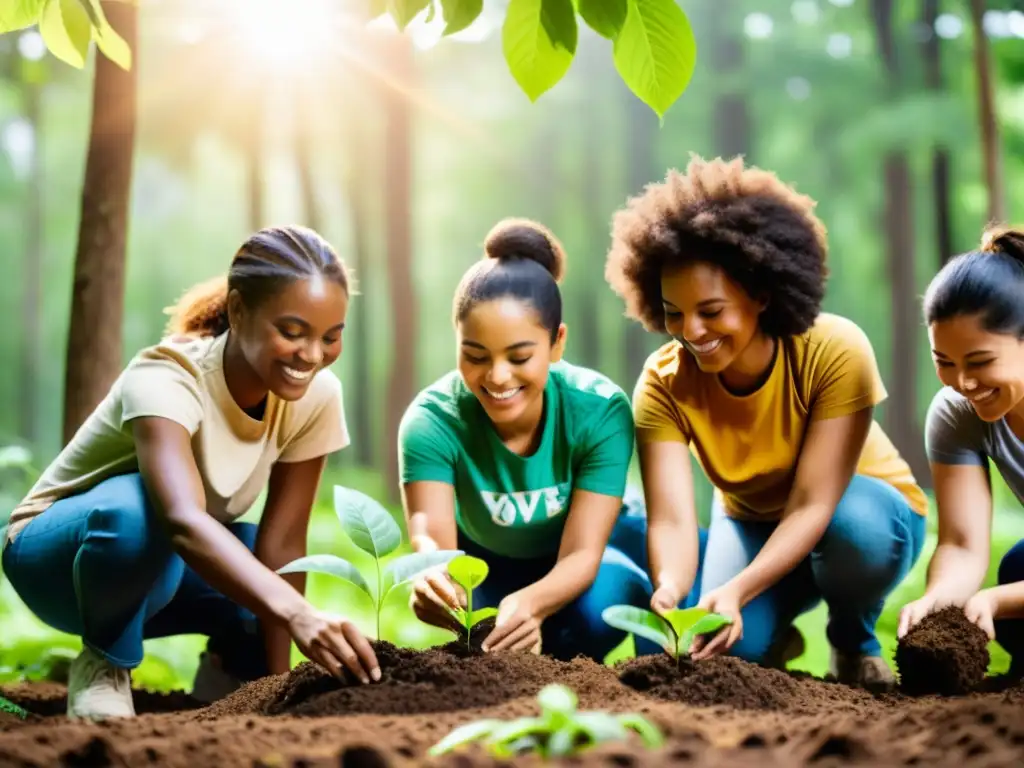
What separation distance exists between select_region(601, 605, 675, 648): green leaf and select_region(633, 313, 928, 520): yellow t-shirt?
24.6 inches

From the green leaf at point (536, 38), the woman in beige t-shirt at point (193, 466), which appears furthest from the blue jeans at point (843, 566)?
the green leaf at point (536, 38)

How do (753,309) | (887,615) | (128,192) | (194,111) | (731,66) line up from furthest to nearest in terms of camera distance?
(731,66) → (194,111) → (887,615) → (128,192) → (753,309)

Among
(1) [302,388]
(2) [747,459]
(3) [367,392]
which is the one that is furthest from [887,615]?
(3) [367,392]

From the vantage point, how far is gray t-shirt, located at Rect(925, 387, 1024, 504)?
2283 millimetres

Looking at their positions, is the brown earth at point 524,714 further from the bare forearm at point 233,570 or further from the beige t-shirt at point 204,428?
the beige t-shirt at point 204,428

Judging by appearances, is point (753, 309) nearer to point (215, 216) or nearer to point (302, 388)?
point (302, 388)

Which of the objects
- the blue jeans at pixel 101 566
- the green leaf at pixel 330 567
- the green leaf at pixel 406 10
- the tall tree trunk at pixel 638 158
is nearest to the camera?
the green leaf at pixel 406 10

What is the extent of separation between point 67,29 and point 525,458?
1.33 meters

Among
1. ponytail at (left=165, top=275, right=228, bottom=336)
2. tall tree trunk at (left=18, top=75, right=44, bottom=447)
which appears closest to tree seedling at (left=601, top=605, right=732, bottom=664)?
ponytail at (left=165, top=275, right=228, bottom=336)

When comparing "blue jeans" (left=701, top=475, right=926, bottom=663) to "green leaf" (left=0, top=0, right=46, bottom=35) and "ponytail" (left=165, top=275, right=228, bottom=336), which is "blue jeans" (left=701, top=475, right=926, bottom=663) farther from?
"green leaf" (left=0, top=0, right=46, bottom=35)

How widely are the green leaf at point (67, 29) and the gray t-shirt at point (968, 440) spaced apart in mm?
1904

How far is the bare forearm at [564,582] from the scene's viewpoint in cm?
217

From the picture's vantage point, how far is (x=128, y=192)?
111 inches

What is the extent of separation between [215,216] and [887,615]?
1847cm
